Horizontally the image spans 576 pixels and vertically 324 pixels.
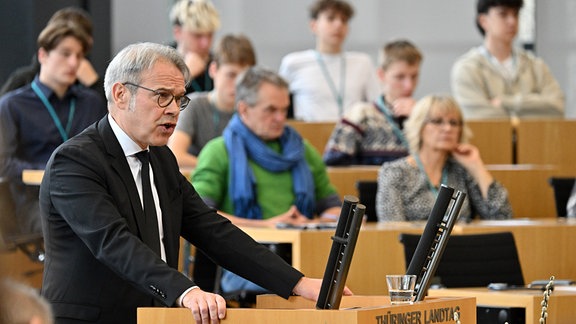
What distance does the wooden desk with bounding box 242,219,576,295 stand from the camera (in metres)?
4.55

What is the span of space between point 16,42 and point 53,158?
640 centimetres

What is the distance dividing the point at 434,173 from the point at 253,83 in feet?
3.38

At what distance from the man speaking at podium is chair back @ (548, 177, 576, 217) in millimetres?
3776

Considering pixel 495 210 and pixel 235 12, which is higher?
pixel 235 12

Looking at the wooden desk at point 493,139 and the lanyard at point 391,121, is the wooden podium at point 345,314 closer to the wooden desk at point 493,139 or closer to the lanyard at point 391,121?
the lanyard at point 391,121

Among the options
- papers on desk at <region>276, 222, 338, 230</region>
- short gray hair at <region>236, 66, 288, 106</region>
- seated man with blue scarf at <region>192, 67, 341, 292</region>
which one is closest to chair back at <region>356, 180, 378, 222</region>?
seated man with blue scarf at <region>192, 67, 341, 292</region>

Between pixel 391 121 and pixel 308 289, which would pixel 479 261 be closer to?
pixel 308 289

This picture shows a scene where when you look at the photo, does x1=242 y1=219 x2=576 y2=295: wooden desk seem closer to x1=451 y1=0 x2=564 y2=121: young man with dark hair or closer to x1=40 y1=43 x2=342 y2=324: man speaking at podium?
x1=40 y1=43 x2=342 y2=324: man speaking at podium

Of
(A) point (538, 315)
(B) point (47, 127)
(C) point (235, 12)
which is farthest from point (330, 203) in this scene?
(C) point (235, 12)

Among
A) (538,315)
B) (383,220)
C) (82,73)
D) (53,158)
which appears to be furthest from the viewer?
(82,73)

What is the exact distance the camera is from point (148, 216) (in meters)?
2.55

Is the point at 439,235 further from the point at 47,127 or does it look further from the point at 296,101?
the point at 296,101

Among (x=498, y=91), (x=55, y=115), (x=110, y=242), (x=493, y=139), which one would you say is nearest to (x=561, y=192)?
(x=493, y=139)

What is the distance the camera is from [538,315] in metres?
3.35
